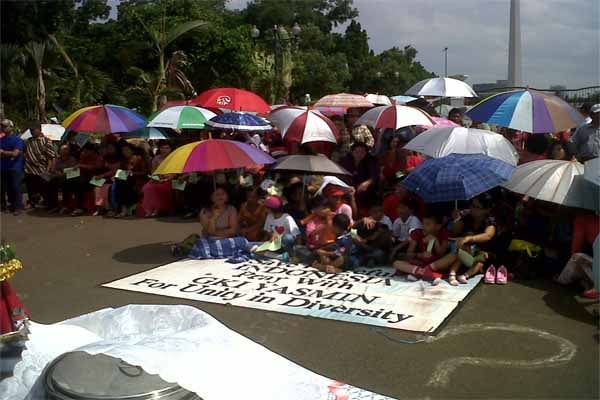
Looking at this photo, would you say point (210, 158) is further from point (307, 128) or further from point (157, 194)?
point (157, 194)

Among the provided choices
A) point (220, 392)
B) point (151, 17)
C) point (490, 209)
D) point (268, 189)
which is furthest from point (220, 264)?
point (151, 17)

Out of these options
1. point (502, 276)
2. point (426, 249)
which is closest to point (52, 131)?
point (426, 249)

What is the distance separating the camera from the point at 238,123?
31.6ft

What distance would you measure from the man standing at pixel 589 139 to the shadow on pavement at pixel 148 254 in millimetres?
5517

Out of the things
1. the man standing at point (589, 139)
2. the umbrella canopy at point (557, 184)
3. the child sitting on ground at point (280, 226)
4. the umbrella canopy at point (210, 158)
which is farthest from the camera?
the man standing at point (589, 139)

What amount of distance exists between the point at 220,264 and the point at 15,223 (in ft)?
15.8

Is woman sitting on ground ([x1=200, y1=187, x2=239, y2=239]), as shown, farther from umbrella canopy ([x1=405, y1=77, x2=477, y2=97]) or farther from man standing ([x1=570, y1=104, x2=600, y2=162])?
umbrella canopy ([x1=405, y1=77, x2=477, y2=97])

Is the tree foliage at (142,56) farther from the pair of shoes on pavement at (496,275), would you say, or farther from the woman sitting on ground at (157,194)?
the pair of shoes on pavement at (496,275)

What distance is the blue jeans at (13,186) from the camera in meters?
10.9

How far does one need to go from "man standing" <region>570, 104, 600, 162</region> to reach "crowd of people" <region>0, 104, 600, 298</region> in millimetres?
15

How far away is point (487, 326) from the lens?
5.18m

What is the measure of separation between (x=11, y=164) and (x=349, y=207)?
6.55 metres

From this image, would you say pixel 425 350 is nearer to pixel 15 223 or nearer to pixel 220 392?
pixel 220 392

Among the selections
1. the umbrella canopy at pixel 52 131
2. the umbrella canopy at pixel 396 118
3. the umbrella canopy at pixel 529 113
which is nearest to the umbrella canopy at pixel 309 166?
the umbrella canopy at pixel 396 118
